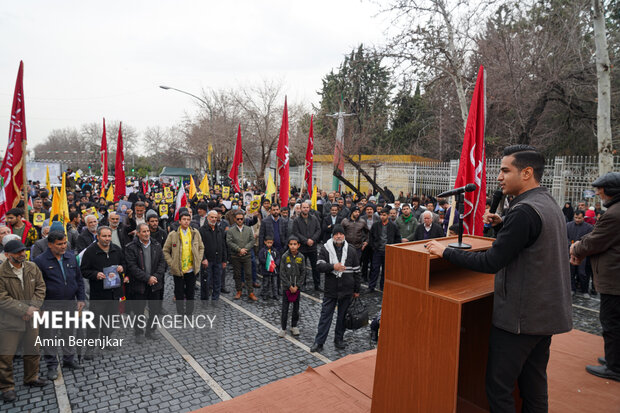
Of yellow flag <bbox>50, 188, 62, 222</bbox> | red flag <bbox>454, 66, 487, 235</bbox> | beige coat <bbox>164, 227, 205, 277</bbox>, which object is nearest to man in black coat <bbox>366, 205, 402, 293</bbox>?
red flag <bbox>454, 66, 487, 235</bbox>

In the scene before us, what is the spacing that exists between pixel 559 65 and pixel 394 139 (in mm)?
18328

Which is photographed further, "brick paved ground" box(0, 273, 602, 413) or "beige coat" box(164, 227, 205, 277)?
"beige coat" box(164, 227, 205, 277)

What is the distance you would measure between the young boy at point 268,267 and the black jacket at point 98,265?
3.06 m

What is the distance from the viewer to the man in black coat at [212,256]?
26.3 feet

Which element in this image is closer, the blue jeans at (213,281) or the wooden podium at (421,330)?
the wooden podium at (421,330)

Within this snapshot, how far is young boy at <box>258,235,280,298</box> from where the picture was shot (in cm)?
827

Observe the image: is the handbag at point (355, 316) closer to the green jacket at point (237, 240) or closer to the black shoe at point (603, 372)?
the black shoe at point (603, 372)

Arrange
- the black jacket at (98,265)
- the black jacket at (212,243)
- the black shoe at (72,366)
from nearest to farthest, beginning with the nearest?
the black shoe at (72,366) < the black jacket at (98,265) < the black jacket at (212,243)

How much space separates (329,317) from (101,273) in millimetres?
3458

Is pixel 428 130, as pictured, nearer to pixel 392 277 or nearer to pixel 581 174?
pixel 581 174

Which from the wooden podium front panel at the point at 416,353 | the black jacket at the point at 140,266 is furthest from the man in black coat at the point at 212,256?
the wooden podium front panel at the point at 416,353

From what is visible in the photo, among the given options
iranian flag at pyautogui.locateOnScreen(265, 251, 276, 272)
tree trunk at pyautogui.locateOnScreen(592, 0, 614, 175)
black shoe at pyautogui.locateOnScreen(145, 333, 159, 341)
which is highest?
tree trunk at pyautogui.locateOnScreen(592, 0, 614, 175)

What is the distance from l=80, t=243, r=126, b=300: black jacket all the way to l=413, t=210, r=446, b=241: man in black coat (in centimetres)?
613

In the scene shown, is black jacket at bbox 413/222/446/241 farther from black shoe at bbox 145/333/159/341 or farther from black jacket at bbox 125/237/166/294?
Answer: black shoe at bbox 145/333/159/341
